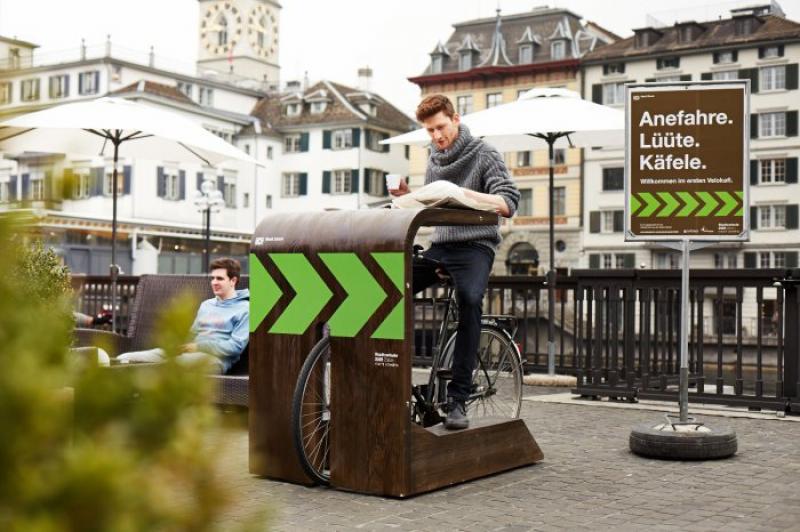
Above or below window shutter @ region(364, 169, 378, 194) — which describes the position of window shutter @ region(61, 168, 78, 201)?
below

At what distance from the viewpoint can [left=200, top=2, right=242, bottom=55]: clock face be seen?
432ft

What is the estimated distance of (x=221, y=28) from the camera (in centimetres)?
13250

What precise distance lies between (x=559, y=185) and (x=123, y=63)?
1157 inches

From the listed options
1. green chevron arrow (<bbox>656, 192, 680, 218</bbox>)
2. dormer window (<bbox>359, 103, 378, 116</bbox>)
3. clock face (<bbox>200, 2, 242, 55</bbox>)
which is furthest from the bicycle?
clock face (<bbox>200, 2, 242, 55</bbox>)

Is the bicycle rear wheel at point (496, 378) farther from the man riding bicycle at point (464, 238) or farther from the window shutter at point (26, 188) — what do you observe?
the window shutter at point (26, 188)

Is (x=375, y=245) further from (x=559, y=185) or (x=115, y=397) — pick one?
(x=559, y=185)

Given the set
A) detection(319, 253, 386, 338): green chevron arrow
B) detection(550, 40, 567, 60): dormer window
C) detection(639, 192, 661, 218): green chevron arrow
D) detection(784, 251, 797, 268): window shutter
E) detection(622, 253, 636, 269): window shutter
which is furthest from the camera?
detection(550, 40, 567, 60): dormer window

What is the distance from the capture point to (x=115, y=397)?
0.99 m

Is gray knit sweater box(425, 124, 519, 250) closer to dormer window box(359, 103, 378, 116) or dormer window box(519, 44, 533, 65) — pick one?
Answer: dormer window box(519, 44, 533, 65)

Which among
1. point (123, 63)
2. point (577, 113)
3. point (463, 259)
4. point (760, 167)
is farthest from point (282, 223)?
point (123, 63)

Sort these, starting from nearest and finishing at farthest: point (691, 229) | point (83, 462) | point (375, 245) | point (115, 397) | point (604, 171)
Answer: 1. point (83, 462)
2. point (115, 397)
3. point (375, 245)
4. point (691, 229)
5. point (604, 171)

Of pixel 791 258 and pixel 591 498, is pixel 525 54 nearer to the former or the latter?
pixel 791 258

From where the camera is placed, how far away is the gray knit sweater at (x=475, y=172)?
6320 millimetres

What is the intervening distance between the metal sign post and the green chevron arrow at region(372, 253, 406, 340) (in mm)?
2605
